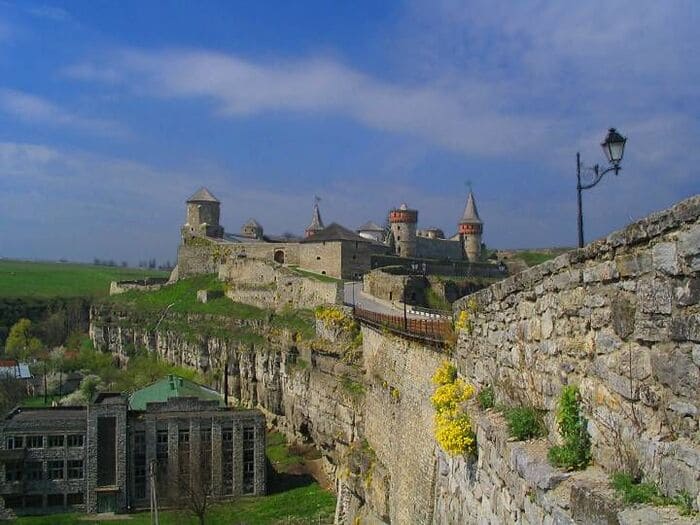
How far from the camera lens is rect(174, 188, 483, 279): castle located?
5622 centimetres

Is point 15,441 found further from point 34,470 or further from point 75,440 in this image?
point 75,440

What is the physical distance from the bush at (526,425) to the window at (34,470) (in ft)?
133

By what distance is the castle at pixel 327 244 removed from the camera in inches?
2213

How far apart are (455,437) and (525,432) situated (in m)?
1.92

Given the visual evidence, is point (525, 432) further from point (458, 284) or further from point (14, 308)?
point (14, 308)

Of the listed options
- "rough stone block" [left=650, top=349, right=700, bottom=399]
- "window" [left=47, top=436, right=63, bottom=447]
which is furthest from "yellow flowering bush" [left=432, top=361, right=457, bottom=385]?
"window" [left=47, top=436, right=63, bottom=447]

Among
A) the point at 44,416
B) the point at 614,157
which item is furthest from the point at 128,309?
the point at 614,157

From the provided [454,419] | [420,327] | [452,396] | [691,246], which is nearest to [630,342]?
[691,246]

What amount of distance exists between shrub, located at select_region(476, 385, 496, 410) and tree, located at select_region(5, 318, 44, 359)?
275 feet

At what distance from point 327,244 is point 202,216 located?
23.0 m

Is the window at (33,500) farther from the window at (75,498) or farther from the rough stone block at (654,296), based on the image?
the rough stone block at (654,296)

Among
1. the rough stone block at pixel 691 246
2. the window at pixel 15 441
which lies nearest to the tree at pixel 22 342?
the window at pixel 15 441

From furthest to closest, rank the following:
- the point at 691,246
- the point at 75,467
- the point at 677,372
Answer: the point at 75,467 < the point at 677,372 < the point at 691,246

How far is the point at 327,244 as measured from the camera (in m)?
57.3
